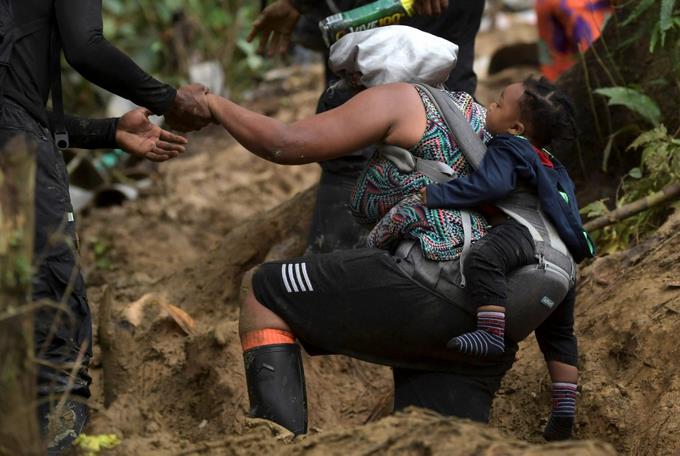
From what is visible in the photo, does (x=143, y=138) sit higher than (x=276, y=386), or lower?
higher

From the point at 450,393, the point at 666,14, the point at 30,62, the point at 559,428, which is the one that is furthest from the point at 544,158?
the point at 30,62

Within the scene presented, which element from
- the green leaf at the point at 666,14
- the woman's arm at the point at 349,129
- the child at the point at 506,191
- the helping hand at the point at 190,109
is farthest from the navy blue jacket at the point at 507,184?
the green leaf at the point at 666,14

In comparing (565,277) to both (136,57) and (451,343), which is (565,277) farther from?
(136,57)

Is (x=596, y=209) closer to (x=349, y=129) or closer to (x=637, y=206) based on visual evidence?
(x=637, y=206)

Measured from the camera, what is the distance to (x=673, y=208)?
520 cm

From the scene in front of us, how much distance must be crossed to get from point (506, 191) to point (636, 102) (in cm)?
205

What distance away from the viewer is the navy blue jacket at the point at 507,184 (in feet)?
12.2

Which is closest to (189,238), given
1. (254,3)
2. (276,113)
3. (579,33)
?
(276,113)

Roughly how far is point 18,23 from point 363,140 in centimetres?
125

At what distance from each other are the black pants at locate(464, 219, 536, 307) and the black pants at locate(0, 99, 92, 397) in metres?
1.30

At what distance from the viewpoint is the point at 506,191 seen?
3.73 m

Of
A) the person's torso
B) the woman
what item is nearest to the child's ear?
the woman

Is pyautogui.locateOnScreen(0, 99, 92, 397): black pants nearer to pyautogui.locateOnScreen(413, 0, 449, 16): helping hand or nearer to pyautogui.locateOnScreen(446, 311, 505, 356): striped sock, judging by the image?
pyautogui.locateOnScreen(446, 311, 505, 356): striped sock

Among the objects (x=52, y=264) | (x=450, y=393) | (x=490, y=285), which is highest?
(x=52, y=264)
